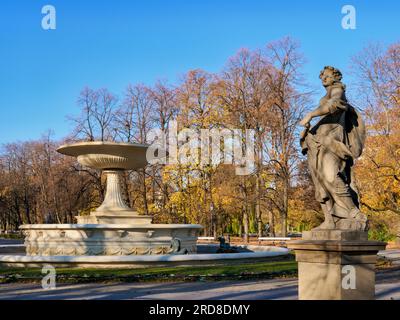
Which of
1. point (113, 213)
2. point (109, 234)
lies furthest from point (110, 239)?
point (113, 213)

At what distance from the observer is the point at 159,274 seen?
1406 centimetres

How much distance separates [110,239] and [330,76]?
518 inches

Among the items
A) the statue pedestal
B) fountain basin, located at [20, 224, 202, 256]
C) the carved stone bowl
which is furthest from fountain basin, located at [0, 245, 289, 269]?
the statue pedestal

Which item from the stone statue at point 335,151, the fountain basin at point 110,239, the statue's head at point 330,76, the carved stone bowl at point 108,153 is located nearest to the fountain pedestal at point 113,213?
the carved stone bowl at point 108,153

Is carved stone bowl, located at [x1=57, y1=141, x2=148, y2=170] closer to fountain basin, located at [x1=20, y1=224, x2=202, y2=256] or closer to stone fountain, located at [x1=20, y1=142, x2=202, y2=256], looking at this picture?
stone fountain, located at [x1=20, y1=142, x2=202, y2=256]

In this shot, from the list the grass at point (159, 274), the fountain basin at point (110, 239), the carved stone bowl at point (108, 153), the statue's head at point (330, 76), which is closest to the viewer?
the statue's head at point (330, 76)

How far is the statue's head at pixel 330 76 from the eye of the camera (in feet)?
24.3

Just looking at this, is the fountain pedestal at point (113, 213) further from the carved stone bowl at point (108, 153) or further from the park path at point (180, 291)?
the park path at point (180, 291)

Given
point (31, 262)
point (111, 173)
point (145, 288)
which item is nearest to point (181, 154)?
point (111, 173)

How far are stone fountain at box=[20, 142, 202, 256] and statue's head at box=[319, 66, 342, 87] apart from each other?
41.2 ft

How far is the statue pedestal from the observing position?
6625 mm

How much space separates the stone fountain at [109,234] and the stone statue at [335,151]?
40.7 feet

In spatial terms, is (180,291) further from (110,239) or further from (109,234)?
(109,234)

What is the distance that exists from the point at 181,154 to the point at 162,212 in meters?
5.56
